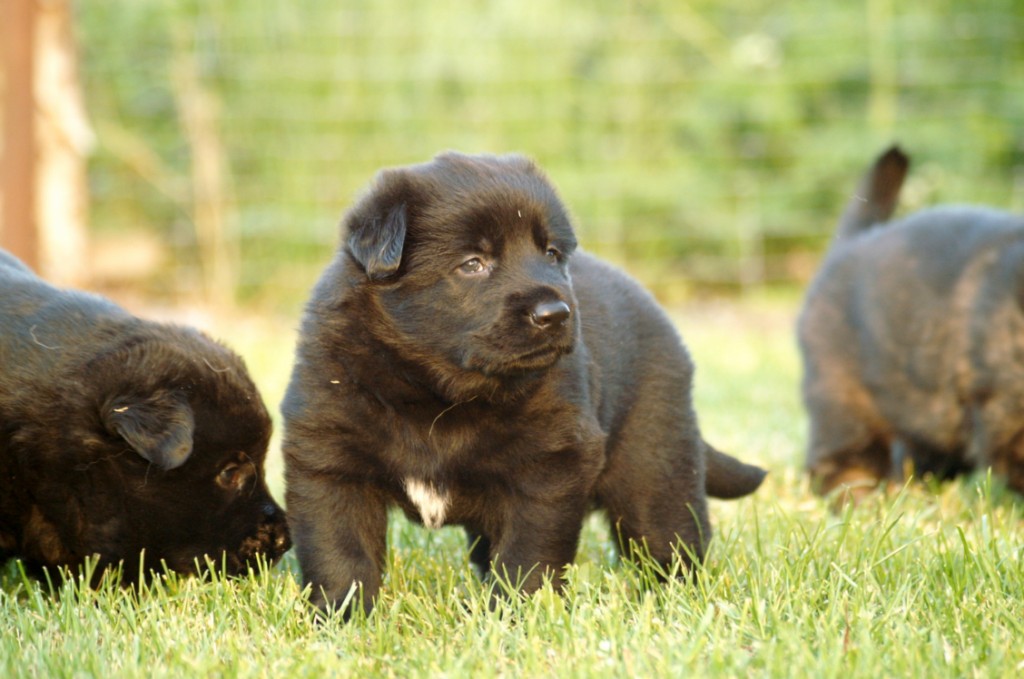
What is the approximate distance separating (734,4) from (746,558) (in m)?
10.8

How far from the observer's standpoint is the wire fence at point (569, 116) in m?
11.8

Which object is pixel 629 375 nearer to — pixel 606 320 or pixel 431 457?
pixel 606 320

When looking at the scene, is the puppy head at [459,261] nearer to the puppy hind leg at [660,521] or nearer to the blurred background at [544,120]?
the puppy hind leg at [660,521]

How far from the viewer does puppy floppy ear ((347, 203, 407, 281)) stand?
2662 millimetres

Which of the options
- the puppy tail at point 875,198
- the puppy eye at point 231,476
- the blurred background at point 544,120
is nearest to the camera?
the puppy eye at point 231,476

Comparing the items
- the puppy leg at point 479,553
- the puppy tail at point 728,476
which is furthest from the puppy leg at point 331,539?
the puppy tail at point 728,476

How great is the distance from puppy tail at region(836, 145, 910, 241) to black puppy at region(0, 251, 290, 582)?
2967mm

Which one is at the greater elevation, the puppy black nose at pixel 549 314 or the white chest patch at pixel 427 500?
the puppy black nose at pixel 549 314

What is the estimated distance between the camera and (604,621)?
7.80ft

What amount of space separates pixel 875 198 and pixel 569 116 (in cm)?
742

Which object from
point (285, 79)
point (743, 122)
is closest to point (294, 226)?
point (285, 79)

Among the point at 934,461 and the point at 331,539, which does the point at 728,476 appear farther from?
the point at 934,461

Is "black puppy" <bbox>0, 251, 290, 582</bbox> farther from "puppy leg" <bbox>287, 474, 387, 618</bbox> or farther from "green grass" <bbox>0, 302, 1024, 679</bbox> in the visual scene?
"puppy leg" <bbox>287, 474, 387, 618</bbox>

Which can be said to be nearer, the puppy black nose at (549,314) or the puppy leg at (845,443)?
the puppy black nose at (549,314)
